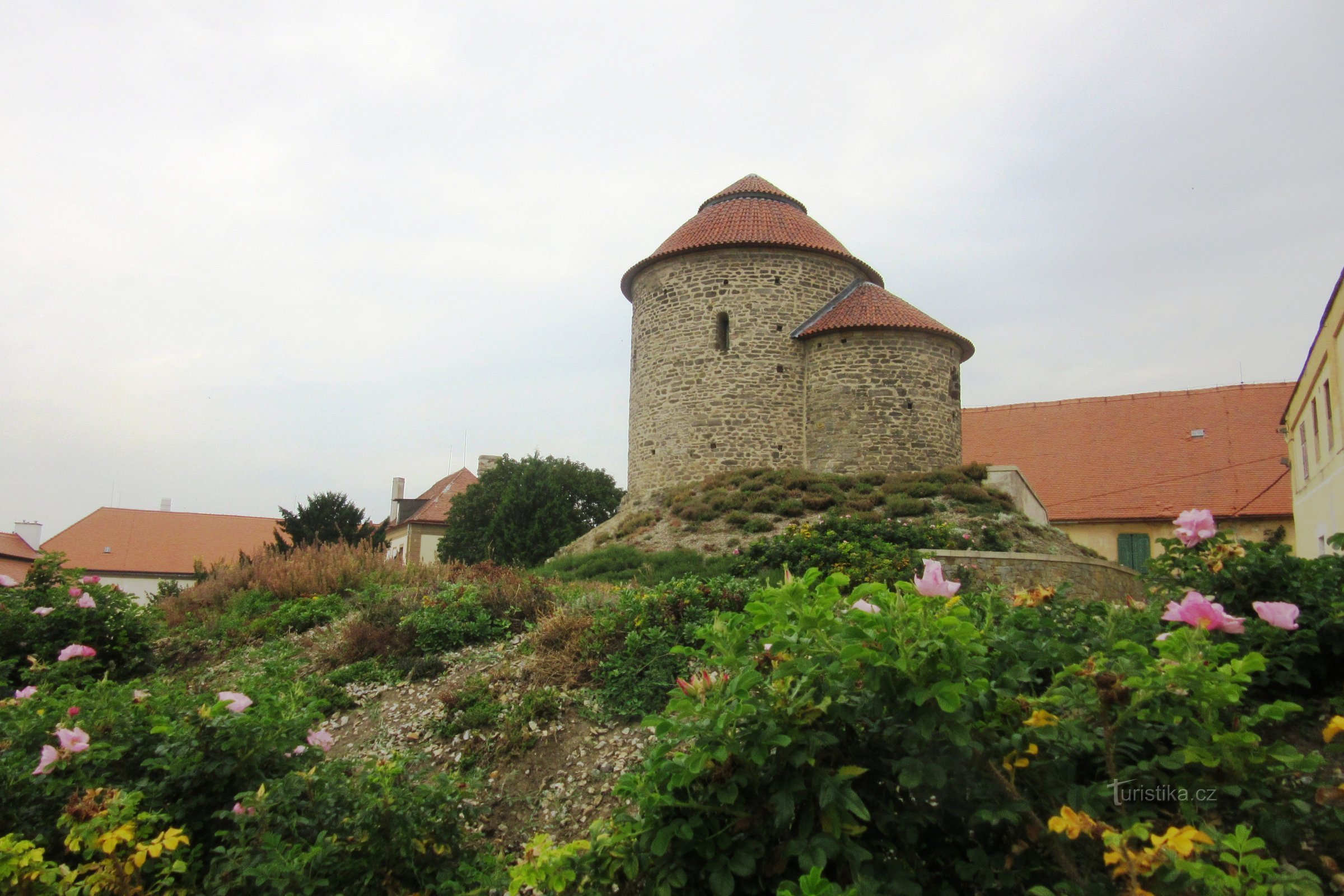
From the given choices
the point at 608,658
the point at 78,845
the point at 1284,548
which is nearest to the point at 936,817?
the point at 1284,548

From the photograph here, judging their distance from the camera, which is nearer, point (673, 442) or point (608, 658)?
point (608, 658)

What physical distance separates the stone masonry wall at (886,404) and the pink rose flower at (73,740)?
16.7 metres

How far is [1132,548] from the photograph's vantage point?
25641 mm

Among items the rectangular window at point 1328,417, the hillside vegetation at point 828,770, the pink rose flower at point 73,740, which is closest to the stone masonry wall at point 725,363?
the rectangular window at point 1328,417

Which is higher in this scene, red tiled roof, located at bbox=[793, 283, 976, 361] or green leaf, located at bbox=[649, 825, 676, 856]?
red tiled roof, located at bbox=[793, 283, 976, 361]

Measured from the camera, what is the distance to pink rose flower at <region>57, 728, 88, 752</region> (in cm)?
402

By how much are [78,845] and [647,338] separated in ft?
63.3

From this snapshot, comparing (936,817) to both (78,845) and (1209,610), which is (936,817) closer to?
(1209,610)

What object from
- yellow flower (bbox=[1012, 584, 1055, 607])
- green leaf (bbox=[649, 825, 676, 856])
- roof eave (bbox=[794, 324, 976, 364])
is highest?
roof eave (bbox=[794, 324, 976, 364])

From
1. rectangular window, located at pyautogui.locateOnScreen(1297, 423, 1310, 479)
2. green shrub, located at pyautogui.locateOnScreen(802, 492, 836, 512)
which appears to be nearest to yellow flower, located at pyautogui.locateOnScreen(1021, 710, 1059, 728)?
green shrub, located at pyautogui.locateOnScreen(802, 492, 836, 512)

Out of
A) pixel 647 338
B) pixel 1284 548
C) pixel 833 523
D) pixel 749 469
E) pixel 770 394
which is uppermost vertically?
pixel 647 338

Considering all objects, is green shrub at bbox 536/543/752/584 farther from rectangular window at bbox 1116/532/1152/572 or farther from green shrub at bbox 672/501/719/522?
rectangular window at bbox 1116/532/1152/572

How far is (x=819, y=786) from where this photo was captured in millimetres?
2832

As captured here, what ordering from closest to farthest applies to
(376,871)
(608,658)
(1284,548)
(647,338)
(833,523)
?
(376,871) < (1284,548) < (608,658) < (833,523) < (647,338)
